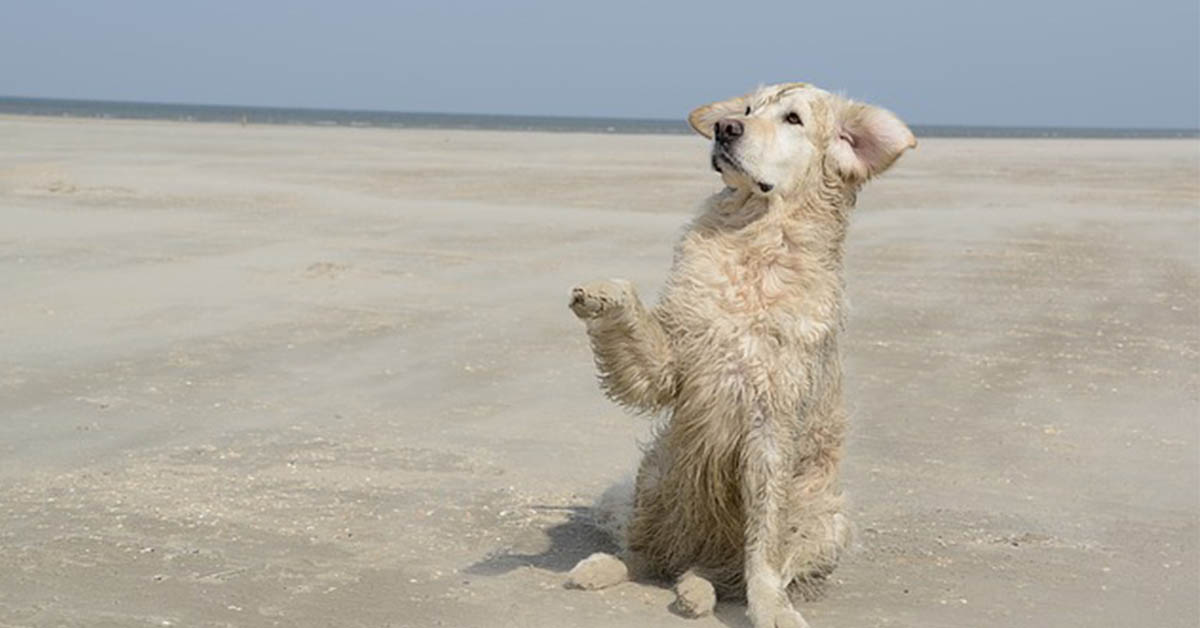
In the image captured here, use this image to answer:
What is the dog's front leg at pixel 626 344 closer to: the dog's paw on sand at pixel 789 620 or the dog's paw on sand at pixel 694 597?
the dog's paw on sand at pixel 694 597

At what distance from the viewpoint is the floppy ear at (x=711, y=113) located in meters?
5.84

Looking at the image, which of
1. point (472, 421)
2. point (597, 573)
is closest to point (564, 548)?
point (597, 573)

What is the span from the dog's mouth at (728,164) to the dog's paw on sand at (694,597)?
1.32m

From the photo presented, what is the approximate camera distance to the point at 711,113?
19.6 feet

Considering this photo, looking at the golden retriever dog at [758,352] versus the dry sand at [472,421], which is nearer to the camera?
the golden retriever dog at [758,352]

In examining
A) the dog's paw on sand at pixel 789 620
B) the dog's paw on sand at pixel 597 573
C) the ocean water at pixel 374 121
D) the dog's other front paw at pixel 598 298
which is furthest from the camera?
the ocean water at pixel 374 121

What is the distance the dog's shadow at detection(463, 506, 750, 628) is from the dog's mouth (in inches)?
56.1

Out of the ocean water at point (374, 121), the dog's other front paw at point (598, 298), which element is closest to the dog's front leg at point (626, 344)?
the dog's other front paw at point (598, 298)

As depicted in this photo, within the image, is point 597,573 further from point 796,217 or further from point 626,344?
point 796,217

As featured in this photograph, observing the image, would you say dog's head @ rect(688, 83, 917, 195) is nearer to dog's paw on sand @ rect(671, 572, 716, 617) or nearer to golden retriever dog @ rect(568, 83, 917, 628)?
golden retriever dog @ rect(568, 83, 917, 628)

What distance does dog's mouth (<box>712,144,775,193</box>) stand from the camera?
17.3 feet

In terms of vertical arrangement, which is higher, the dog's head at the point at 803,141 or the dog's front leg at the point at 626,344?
the dog's head at the point at 803,141

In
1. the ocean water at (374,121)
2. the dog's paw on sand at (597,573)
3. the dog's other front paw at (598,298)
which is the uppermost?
the dog's other front paw at (598,298)

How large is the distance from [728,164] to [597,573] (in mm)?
1466
